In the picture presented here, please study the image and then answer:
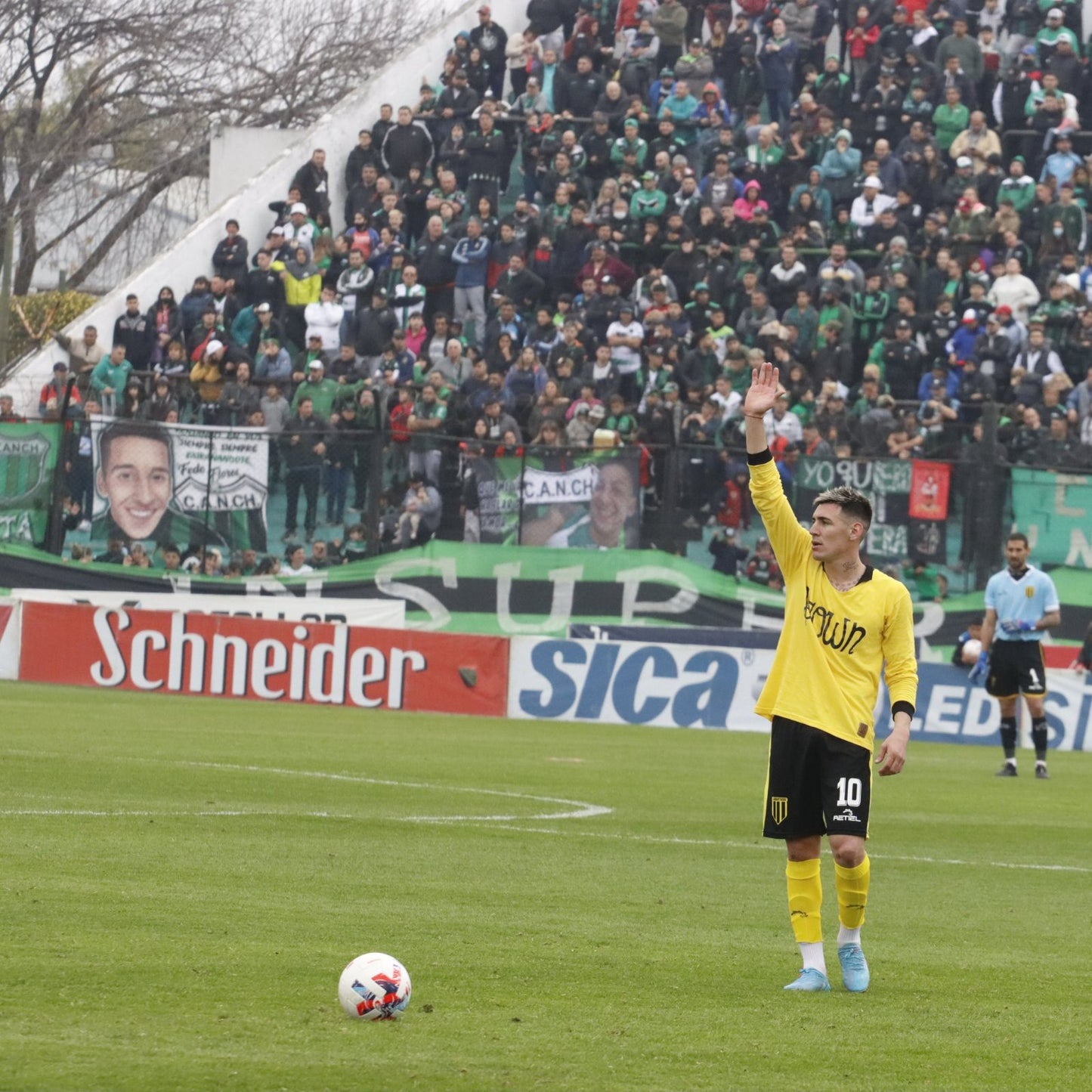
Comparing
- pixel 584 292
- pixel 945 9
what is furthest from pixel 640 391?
pixel 945 9

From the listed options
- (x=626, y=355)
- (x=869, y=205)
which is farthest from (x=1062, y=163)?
(x=626, y=355)

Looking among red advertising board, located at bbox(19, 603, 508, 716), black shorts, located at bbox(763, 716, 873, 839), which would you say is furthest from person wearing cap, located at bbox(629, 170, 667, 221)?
black shorts, located at bbox(763, 716, 873, 839)

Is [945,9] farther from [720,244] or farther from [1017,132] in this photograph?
[720,244]

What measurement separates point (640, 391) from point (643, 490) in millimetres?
2226

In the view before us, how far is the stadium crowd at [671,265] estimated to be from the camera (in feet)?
85.6

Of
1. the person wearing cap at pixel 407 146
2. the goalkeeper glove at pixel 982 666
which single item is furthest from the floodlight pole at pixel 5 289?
the goalkeeper glove at pixel 982 666

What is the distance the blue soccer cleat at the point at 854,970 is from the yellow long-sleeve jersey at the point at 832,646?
2.50 ft

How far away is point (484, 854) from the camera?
37.6 ft

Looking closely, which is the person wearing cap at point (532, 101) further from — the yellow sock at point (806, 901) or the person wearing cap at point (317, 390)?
the yellow sock at point (806, 901)

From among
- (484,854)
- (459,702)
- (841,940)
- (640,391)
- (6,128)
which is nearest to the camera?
(841,940)

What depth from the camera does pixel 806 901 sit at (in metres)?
7.49

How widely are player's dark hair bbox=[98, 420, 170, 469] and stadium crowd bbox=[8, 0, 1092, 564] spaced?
2.85 ft

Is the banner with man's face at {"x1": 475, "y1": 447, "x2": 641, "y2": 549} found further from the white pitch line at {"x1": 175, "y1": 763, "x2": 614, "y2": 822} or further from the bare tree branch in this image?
the bare tree branch

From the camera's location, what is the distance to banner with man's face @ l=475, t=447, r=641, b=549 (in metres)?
25.5
